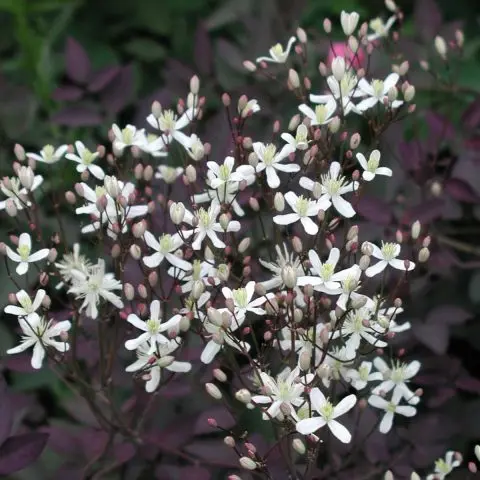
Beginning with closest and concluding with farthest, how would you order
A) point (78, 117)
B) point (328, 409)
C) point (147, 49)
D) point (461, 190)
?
point (328, 409) < point (461, 190) < point (78, 117) < point (147, 49)

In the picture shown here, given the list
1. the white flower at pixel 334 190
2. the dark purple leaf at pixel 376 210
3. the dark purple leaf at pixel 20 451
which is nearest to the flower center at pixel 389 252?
the white flower at pixel 334 190

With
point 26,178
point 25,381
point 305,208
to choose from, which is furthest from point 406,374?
point 25,381

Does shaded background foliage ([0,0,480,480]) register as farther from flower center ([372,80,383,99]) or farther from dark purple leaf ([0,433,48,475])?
flower center ([372,80,383,99])

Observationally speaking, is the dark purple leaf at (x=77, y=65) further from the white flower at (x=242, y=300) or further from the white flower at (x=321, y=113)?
the white flower at (x=242, y=300)

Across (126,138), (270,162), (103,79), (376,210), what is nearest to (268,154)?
(270,162)

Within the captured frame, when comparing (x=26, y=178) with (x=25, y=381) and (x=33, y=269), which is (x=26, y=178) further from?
(x=25, y=381)

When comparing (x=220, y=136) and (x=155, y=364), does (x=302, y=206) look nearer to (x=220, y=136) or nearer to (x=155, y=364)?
(x=155, y=364)
